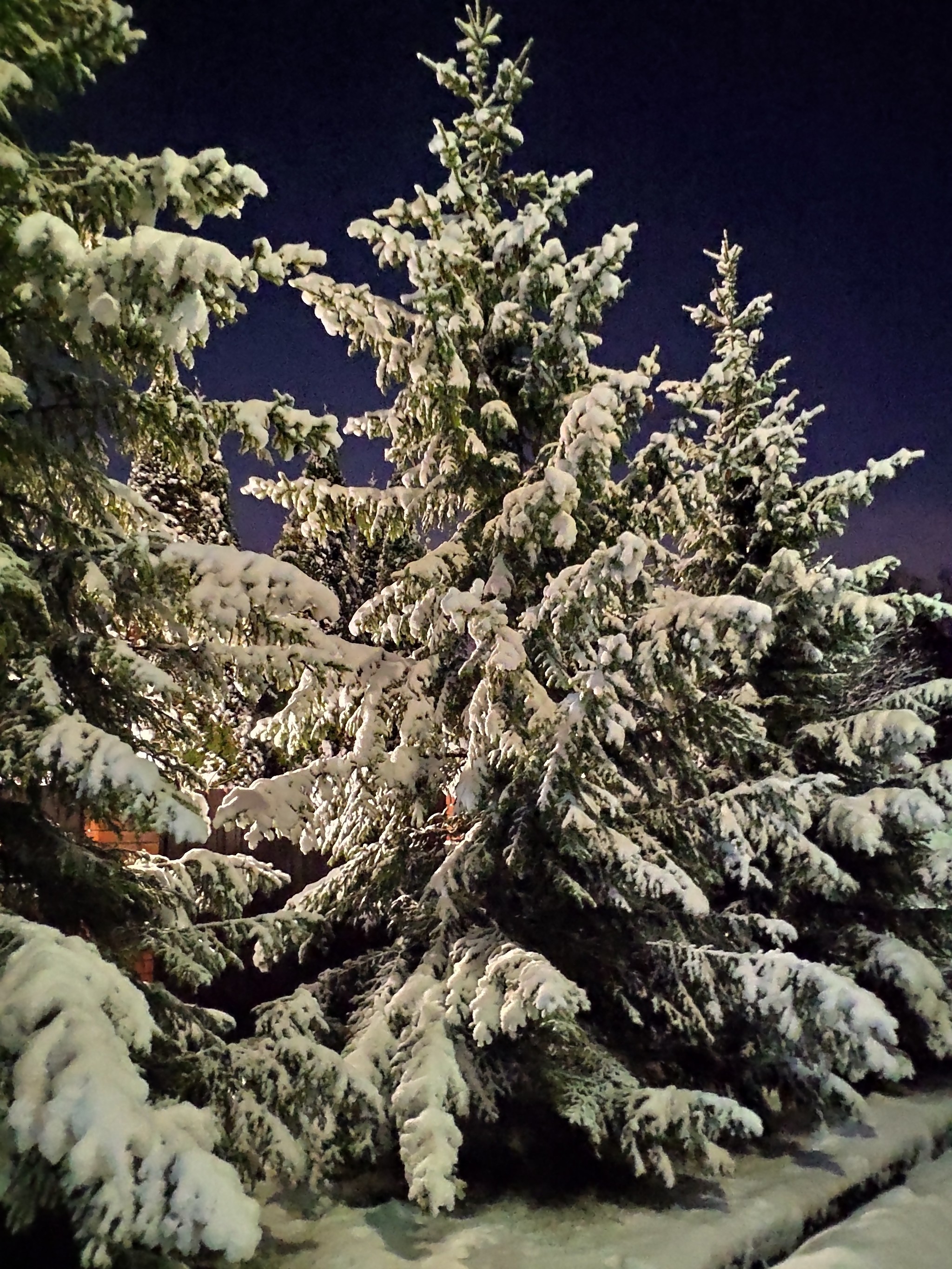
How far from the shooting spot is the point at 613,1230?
5141mm

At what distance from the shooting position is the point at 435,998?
5.57m

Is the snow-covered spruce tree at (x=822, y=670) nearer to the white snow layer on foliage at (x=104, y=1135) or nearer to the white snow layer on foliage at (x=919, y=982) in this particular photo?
the white snow layer on foliage at (x=919, y=982)

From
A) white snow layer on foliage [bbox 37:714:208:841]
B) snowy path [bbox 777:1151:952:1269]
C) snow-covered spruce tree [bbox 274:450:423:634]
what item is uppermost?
snow-covered spruce tree [bbox 274:450:423:634]

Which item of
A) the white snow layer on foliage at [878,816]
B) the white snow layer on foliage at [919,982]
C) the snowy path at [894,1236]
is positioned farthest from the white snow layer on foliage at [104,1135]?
the white snow layer on foliage at [919,982]

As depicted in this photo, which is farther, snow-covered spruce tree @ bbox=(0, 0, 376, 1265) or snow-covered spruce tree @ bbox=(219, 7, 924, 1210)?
snow-covered spruce tree @ bbox=(219, 7, 924, 1210)

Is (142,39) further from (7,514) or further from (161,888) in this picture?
(161,888)

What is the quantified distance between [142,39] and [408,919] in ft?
18.4

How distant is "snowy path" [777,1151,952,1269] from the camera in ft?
16.1

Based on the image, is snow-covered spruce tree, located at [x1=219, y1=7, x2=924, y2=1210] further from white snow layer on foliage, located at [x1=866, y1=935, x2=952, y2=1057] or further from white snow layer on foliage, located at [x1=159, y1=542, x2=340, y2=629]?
white snow layer on foliage, located at [x1=866, y1=935, x2=952, y2=1057]

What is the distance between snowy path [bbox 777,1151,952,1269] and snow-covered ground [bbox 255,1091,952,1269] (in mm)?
17

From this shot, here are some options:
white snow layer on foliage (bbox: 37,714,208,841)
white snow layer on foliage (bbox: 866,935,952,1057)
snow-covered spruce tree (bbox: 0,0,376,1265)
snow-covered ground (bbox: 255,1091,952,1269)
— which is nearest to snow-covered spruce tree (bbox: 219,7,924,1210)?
snow-covered ground (bbox: 255,1091,952,1269)

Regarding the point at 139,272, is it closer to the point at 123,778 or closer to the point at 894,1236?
the point at 123,778

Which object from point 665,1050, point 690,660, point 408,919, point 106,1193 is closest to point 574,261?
point 690,660

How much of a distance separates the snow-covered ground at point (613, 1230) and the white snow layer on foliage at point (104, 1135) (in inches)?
88.2
